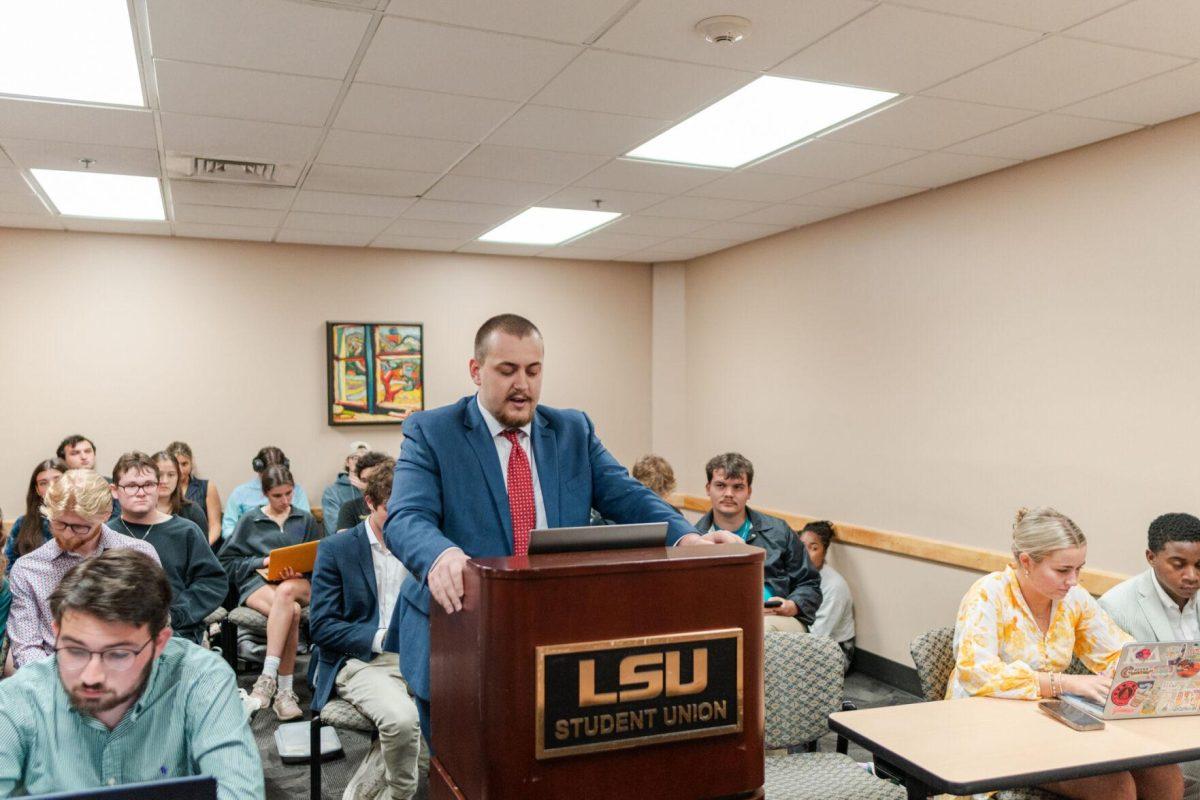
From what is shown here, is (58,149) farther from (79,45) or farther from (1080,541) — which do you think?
(1080,541)

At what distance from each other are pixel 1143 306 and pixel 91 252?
6456mm

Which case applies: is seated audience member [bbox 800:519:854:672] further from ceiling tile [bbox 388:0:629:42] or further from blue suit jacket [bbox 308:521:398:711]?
ceiling tile [bbox 388:0:629:42]

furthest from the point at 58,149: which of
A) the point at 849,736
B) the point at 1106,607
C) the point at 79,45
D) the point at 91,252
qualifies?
the point at 1106,607

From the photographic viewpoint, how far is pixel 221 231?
642 cm

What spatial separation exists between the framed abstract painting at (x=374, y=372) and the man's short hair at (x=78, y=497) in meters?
3.92

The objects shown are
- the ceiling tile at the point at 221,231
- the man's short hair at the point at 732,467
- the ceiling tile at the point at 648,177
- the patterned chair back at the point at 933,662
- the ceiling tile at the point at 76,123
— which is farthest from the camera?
the ceiling tile at the point at 221,231

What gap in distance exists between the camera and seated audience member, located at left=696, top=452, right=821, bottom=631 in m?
4.73

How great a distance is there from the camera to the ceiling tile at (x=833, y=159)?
4.20m

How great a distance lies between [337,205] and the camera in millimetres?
5449

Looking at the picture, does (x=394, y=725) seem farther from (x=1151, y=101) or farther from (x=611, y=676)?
(x=1151, y=101)

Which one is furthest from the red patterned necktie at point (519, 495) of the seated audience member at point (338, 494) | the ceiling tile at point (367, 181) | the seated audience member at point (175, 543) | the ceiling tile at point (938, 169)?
the seated audience member at point (338, 494)

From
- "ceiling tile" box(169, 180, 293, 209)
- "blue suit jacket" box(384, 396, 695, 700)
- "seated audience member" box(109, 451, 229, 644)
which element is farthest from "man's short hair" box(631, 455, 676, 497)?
"blue suit jacket" box(384, 396, 695, 700)

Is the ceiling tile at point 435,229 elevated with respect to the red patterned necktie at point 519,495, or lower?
elevated

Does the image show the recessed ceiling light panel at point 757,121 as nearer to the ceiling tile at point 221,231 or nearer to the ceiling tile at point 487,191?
the ceiling tile at point 487,191
